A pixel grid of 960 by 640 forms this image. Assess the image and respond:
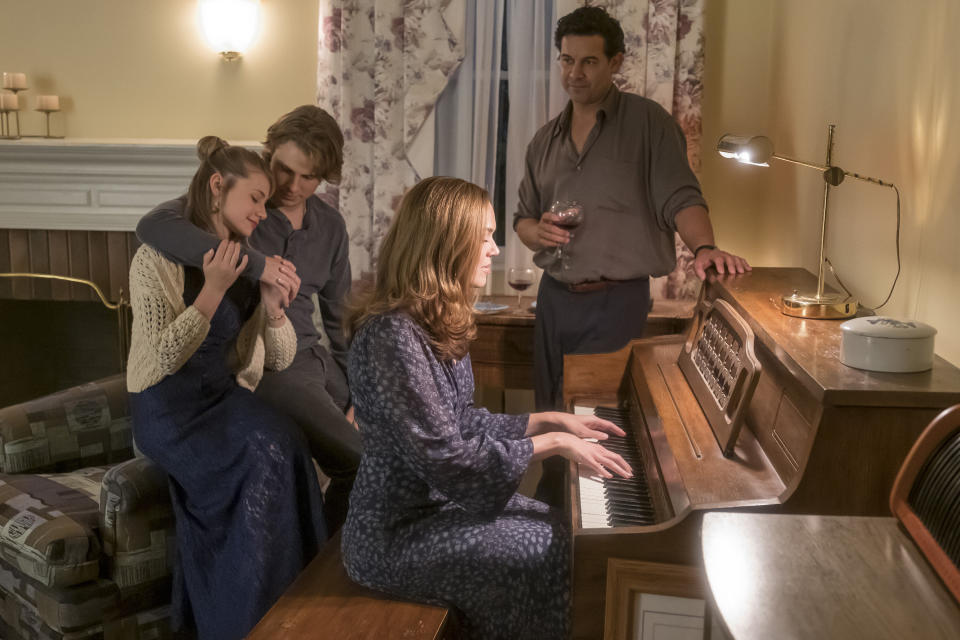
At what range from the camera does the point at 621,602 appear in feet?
4.69

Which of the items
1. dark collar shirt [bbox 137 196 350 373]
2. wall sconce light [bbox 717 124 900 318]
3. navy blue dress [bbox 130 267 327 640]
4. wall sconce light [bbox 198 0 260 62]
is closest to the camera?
wall sconce light [bbox 717 124 900 318]

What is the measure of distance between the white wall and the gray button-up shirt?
0.41m

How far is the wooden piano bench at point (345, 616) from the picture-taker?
1650 millimetres

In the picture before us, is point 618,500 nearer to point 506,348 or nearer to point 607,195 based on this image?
point 607,195

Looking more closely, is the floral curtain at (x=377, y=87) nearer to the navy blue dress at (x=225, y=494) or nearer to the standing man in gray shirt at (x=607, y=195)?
the standing man in gray shirt at (x=607, y=195)

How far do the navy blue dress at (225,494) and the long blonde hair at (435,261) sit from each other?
24.6 inches

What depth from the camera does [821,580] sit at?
0.96 m

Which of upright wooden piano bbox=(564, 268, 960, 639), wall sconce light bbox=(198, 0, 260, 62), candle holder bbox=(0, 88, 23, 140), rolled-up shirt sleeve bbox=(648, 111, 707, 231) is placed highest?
wall sconce light bbox=(198, 0, 260, 62)

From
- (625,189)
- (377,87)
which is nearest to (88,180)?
(377,87)

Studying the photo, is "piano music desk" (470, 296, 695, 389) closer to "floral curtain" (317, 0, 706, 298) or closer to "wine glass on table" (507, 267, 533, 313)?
"wine glass on table" (507, 267, 533, 313)

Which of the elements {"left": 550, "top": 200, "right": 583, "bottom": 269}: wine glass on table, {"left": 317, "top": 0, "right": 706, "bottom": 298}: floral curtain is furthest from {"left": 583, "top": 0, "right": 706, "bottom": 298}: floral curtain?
{"left": 550, "top": 200, "right": 583, "bottom": 269}: wine glass on table

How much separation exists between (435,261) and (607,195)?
1.13 meters

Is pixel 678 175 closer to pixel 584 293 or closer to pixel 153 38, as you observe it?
Answer: pixel 584 293

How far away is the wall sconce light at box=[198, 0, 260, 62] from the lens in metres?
3.62
